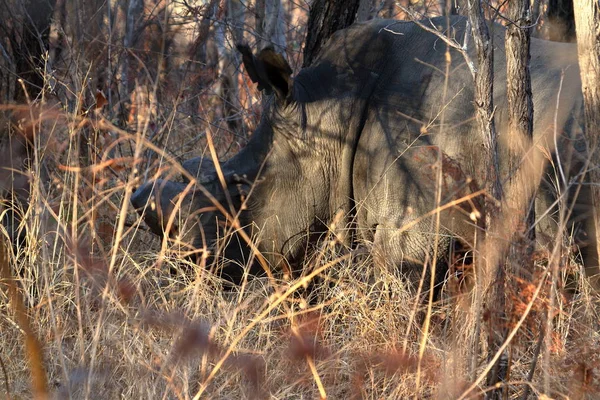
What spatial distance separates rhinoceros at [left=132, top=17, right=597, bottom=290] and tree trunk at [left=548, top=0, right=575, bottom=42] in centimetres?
240

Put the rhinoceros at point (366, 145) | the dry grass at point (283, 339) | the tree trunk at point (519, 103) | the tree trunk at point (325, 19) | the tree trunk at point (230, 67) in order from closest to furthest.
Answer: the dry grass at point (283, 339), the tree trunk at point (519, 103), the rhinoceros at point (366, 145), the tree trunk at point (325, 19), the tree trunk at point (230, 67)

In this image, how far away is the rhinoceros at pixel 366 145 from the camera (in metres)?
4.62

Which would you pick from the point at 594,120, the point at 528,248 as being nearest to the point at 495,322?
the point at 528,248

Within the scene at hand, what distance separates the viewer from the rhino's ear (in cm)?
479

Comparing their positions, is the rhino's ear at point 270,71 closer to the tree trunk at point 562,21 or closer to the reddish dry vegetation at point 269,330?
the reddish dry vegetation at point 269,330

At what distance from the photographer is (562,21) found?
7.31 m

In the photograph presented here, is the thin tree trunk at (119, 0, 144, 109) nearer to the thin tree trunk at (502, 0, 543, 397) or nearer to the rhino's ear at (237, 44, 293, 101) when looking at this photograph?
the rhino's ear at (237, 44, 293, 101)

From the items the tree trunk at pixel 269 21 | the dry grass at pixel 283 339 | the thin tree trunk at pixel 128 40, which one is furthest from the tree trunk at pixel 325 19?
the thin tree trunk at pixel 128 40

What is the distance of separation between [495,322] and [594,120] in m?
0.97

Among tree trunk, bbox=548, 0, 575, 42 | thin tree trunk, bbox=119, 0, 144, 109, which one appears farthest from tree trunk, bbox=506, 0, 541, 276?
thin tree trunk, bbox=119, 0, 144, 109

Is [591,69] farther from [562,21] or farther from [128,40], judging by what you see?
[128,40]

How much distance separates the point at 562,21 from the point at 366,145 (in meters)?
3.19

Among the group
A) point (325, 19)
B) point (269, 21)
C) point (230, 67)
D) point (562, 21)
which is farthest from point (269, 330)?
point (230, 67)

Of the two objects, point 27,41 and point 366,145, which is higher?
point 27,41
